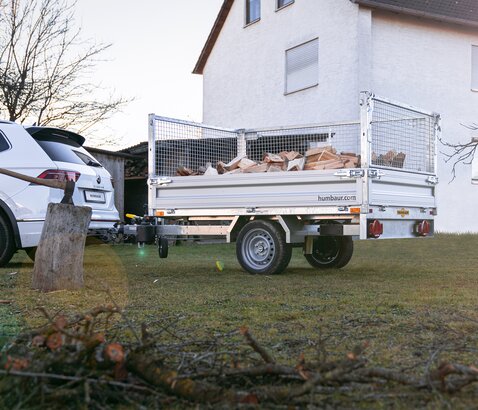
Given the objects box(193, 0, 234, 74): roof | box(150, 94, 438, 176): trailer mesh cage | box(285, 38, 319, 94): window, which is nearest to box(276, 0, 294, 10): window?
box(285, 38, 319, 94): window

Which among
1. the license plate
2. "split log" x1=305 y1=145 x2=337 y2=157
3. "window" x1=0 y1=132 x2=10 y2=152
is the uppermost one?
"window" x1=0 y1=132 x2=10 y2=152

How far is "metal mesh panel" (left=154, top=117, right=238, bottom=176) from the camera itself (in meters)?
9.84

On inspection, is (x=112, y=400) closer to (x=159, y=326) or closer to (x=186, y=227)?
(x=159, y=326)

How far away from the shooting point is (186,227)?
31.2 feet

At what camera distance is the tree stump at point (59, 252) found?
22.1 feet

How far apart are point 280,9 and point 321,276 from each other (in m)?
15.1

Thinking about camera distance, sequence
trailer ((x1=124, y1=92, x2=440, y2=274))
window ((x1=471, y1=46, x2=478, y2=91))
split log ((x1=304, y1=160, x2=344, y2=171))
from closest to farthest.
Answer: trailer ((x1=124, y1=92, x2=440, y2=274))
split log ((x1=304, y1=160, x2=344, y2=171))
window ((x1=471, y1=46, x2=478, y2=91))

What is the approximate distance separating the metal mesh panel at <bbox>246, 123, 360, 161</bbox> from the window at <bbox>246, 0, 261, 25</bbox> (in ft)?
46.3

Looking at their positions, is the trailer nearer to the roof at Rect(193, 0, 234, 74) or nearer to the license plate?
the license plate

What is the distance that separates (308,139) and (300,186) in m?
1.21

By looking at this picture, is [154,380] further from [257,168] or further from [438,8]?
[438,8]

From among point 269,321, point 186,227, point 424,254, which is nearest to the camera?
point 269,321

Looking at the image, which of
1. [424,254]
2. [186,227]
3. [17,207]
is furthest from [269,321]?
[424,254]

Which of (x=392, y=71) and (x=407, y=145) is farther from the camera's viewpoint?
(x=392, y=71)
